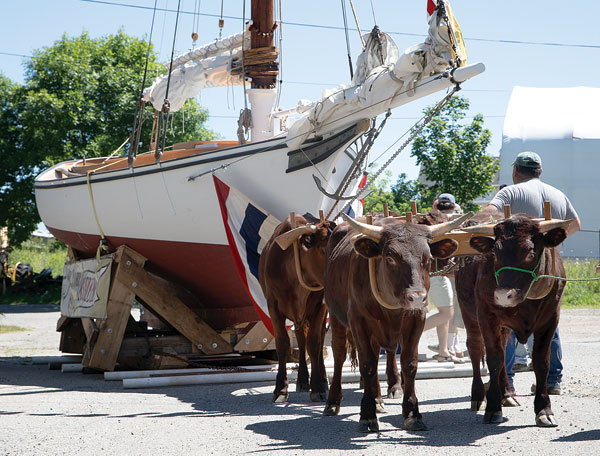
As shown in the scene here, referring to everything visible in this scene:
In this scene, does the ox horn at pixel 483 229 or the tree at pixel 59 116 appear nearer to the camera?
the ox horn at pixel 483 229

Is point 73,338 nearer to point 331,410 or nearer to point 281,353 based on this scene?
point 281,353

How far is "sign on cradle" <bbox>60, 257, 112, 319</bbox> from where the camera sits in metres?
9.54

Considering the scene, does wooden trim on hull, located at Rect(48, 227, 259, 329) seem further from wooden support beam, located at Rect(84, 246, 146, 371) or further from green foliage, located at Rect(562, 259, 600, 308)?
green foliage, located at Rect(562, 259, 600, 308)

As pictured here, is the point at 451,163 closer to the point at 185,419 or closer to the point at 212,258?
the point at 212,258

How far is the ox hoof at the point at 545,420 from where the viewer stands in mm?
5359

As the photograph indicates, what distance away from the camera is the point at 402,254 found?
204 inches

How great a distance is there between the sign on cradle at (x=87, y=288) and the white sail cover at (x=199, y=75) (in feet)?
15.3

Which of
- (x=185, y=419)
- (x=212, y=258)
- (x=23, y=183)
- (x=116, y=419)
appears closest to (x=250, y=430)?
(x=185, y=419)

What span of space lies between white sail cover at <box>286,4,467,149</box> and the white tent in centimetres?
2263

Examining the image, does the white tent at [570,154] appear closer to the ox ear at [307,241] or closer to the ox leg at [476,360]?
the ox ear at [307,241]

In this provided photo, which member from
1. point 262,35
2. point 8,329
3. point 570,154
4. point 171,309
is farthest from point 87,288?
point 570,154

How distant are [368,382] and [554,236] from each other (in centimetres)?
165

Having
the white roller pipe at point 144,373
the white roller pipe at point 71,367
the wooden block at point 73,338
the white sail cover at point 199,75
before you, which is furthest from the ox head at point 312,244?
the white sail cover at point 199,75

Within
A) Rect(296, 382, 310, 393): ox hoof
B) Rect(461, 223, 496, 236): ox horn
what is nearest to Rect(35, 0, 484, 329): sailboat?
Rect(296, 382, 310, 393): ox hoof
